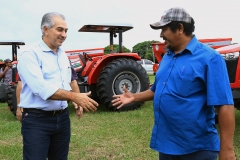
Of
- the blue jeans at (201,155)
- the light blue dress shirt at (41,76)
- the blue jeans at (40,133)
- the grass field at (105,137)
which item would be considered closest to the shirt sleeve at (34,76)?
the light blue dress shirt at (41,76)

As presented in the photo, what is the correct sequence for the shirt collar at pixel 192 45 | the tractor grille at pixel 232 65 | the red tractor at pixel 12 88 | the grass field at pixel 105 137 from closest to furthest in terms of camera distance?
the shirt collar at pixel 192 45, the grass field at pixel 105 137, the tractor grille at pixel 232 65, the red tractor at pixel 12 88

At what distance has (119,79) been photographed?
21.1 ft

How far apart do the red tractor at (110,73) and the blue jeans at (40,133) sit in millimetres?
3674

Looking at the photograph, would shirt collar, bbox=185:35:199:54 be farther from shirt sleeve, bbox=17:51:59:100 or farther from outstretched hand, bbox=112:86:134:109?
shirt sleeve, bbox=17:51:59:100

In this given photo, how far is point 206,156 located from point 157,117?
394mm

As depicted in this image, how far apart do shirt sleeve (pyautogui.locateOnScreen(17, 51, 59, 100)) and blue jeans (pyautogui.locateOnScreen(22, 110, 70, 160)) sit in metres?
0.27

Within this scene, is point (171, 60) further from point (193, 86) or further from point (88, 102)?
point (88, 102)

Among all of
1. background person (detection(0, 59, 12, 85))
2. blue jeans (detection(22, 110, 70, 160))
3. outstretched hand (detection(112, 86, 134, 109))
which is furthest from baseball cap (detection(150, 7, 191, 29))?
background person (detection(0, 59, 12, 85))

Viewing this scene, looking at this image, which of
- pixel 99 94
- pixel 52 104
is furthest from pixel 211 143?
pixel 99 94

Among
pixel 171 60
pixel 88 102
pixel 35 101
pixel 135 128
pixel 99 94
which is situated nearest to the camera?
pixel 171 60

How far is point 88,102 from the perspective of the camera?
7.36 ft

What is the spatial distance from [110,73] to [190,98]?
14.6ft

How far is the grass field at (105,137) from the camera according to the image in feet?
12.2

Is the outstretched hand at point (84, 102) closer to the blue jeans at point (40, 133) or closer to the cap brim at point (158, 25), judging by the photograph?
the blue jeans at point (40, 133)
